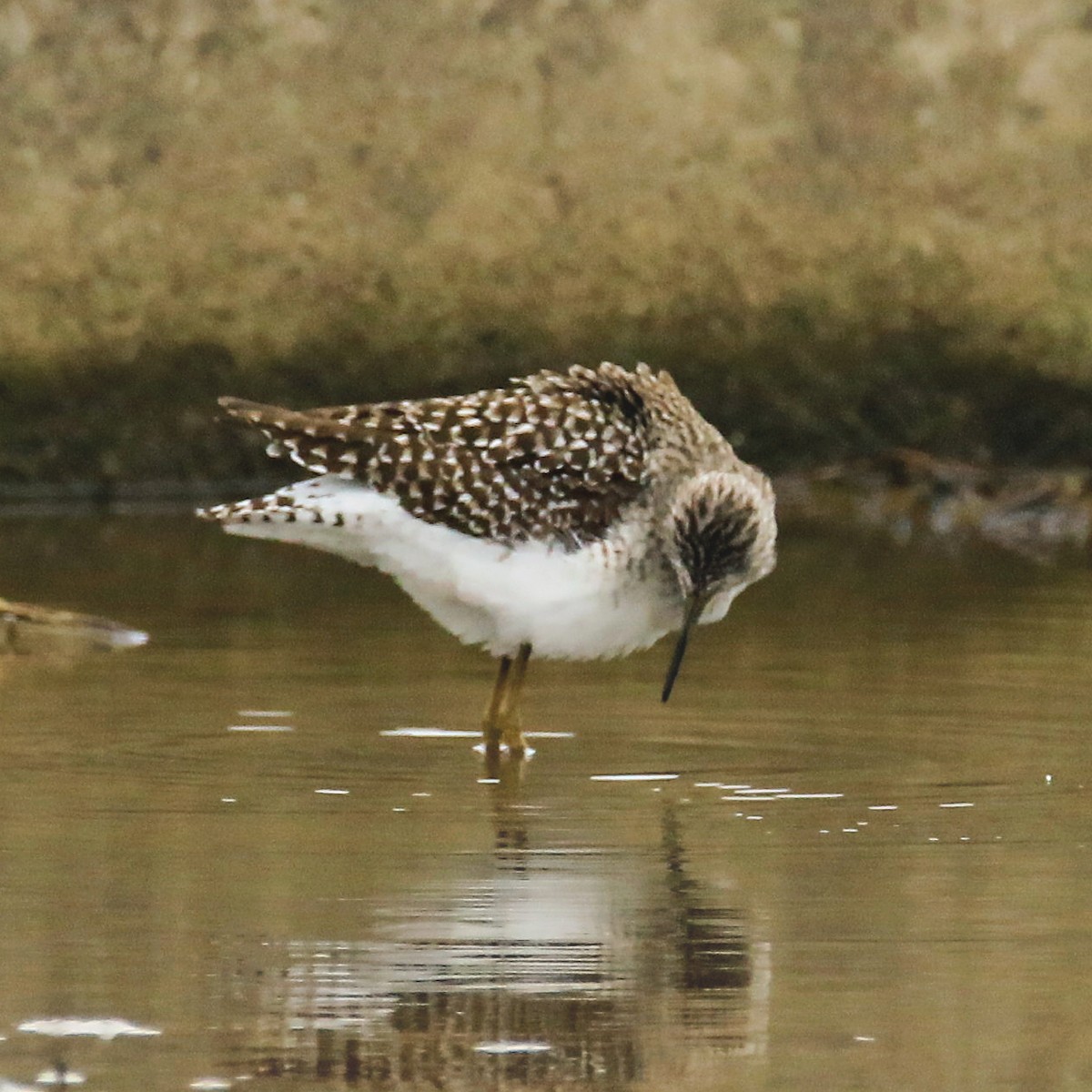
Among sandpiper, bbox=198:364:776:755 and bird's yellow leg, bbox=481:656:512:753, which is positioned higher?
sandpiper, bbox=198:364:776:755

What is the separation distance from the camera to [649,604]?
27.5 feet

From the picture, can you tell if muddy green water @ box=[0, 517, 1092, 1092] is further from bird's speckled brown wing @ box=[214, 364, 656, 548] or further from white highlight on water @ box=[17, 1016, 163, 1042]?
bird's speckled brown wing @ box=[214, 364, 656, 548]

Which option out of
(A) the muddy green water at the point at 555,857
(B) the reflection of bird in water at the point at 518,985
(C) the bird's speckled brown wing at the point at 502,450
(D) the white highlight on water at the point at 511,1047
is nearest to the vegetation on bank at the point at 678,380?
(A) the muddy green water at the point at 555,857

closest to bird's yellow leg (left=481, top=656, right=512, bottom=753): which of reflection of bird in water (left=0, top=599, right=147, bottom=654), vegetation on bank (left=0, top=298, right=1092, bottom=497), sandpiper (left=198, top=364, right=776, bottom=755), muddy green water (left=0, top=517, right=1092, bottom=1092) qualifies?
sandpiper (left=198, top=364, right=776, bottom=755)

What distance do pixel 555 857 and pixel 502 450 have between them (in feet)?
7.80

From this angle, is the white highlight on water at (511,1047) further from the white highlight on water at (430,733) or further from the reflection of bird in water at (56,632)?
the reflection of bird in water at (56,632)

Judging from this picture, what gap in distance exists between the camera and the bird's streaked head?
814cm

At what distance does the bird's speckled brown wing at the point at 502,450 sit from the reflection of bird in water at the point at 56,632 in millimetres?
1456

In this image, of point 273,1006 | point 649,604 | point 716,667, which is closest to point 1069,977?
point 273,1006

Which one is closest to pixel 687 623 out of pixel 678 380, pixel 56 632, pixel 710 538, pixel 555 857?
pixel 710 538

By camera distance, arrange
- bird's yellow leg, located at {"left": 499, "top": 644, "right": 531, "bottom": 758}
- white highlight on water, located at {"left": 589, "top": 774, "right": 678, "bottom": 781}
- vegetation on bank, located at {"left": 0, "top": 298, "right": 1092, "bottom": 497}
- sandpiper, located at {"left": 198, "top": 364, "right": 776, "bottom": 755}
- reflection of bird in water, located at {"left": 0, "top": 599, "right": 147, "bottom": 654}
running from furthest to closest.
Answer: vegetation on bank, located at {"left": 0, "top": 298, "right": 1092, "bottom": 497}, reflection of bird in water, located at {"left": 0, "top": 599, "right": 147, "bottom": 654}, sandpiper, located at {"left": 198, "top": 364, "right": 776, "bottom": 755}, bird's yellow leg, located at {"left": 499, "top": 644, "right": 531, "bottom": 758}, white highlight on water, located at {"left": 589, "top": 774, "right": 678, "bottom": 781}

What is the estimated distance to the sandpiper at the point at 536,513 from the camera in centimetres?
826

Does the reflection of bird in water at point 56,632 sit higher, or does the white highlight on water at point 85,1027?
the reflection of bird in water at point 56,632

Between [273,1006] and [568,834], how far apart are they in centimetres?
187
